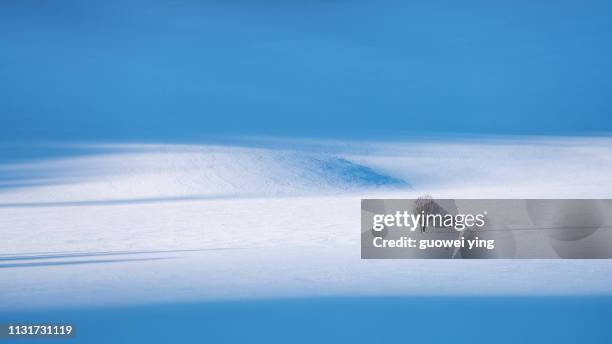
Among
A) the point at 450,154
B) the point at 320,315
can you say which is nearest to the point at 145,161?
the point at 320,315

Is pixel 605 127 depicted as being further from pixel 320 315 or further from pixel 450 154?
pixel 320 315

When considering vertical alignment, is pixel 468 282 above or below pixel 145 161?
below

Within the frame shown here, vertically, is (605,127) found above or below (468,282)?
above

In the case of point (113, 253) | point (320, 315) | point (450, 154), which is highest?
point (450, 154)

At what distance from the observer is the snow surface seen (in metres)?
4.10

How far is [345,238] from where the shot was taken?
4.18 meters

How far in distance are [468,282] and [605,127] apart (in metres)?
1.11

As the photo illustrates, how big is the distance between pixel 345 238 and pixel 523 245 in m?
0.94

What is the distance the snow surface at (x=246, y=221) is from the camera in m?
4.10

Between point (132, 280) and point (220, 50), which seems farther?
point (220, 50)

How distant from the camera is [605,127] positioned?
13.9 ft

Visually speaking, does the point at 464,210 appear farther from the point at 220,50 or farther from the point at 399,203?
the point at 220,50

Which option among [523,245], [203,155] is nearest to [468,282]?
[523,245]

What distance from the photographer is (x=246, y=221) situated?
13.9 ft
